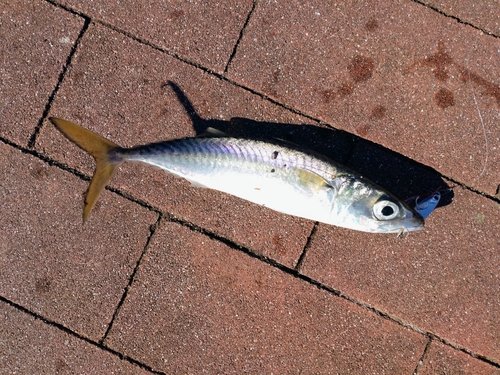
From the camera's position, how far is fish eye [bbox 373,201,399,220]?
296 cm

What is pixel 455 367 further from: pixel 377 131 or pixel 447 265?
pixel 377 131

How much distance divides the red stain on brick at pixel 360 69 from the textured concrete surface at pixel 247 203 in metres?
0.02

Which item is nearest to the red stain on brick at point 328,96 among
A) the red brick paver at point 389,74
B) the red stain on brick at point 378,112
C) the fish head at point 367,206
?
the red brick paver at point 389,74

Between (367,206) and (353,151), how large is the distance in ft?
2.01

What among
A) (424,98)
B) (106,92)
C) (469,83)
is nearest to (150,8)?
(106,92)

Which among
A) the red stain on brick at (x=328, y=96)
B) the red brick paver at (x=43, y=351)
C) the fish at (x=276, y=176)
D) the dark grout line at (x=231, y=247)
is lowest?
the red brick paver at (x=43, y=351)

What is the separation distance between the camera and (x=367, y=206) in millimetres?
2973

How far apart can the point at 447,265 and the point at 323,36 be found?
209 cm

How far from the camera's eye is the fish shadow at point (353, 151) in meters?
3.41

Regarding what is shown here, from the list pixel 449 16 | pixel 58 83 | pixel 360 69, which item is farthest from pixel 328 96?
pixel 58 83

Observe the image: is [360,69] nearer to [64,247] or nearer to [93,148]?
[93,148]

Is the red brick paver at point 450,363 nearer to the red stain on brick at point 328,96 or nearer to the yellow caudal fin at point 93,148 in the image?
the red stain on brick at point 328,96

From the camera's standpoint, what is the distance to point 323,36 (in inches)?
137

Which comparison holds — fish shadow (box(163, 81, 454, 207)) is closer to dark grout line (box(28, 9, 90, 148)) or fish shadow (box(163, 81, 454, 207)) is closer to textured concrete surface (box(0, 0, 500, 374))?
textured concrete surface (box(0, 0, 500, 374))
